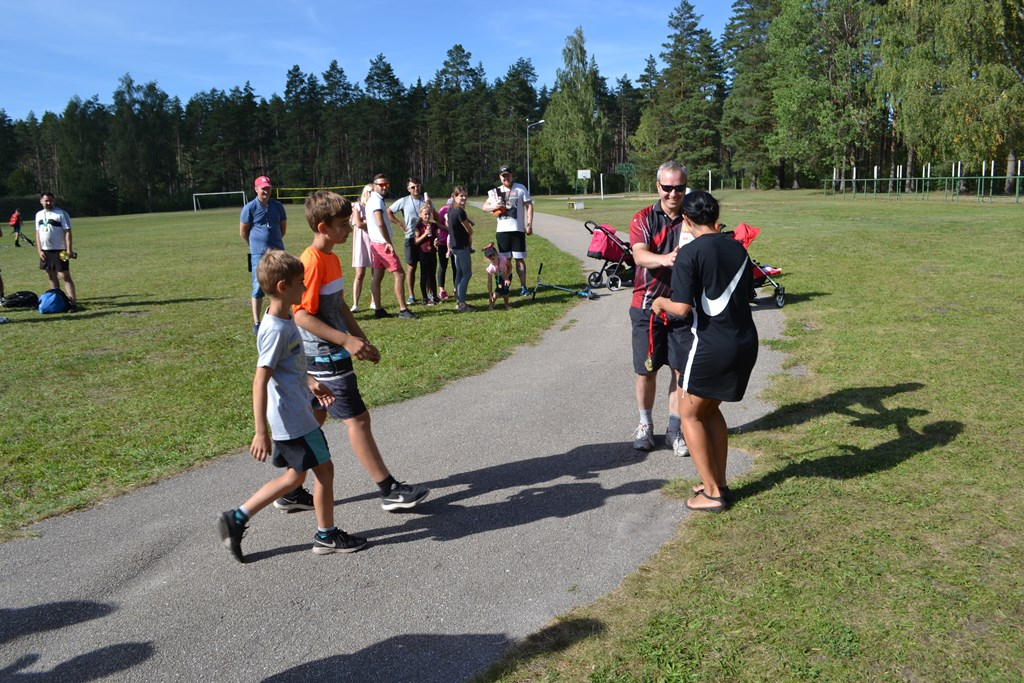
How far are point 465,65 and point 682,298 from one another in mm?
101793

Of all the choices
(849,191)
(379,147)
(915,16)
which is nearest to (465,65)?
(379,147)

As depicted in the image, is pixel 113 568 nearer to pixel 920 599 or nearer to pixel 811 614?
pixel 811 614

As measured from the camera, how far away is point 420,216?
458 inches

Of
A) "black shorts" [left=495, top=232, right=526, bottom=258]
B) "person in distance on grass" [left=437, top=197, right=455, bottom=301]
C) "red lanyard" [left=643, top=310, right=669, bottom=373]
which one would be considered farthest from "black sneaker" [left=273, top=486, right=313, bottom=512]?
"person in distance on grass" [left=437, top=197, right=455, bottom=301]

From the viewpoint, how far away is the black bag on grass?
13422mm

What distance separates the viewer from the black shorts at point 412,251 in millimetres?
11734

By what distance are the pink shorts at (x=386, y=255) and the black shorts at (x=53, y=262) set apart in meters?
6.15

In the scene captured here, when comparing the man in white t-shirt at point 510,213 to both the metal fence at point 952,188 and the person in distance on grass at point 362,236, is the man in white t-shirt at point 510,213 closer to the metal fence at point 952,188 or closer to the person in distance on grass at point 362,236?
the person in distance on grass at point 362,236

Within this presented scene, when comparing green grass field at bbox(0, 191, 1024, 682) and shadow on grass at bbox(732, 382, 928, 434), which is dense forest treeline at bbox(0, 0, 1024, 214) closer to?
green grass field at bbox(0, 191, 1024, 682)

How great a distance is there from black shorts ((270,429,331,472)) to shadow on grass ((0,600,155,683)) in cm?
101

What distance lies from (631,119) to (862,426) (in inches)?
4907

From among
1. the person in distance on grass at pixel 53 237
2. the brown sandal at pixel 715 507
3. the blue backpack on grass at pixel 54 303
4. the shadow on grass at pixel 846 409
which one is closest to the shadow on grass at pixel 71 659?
the brown sandal at pixel 715 507

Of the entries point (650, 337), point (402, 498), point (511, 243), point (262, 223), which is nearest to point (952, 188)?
point (511, 243)

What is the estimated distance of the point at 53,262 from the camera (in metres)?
12.8
